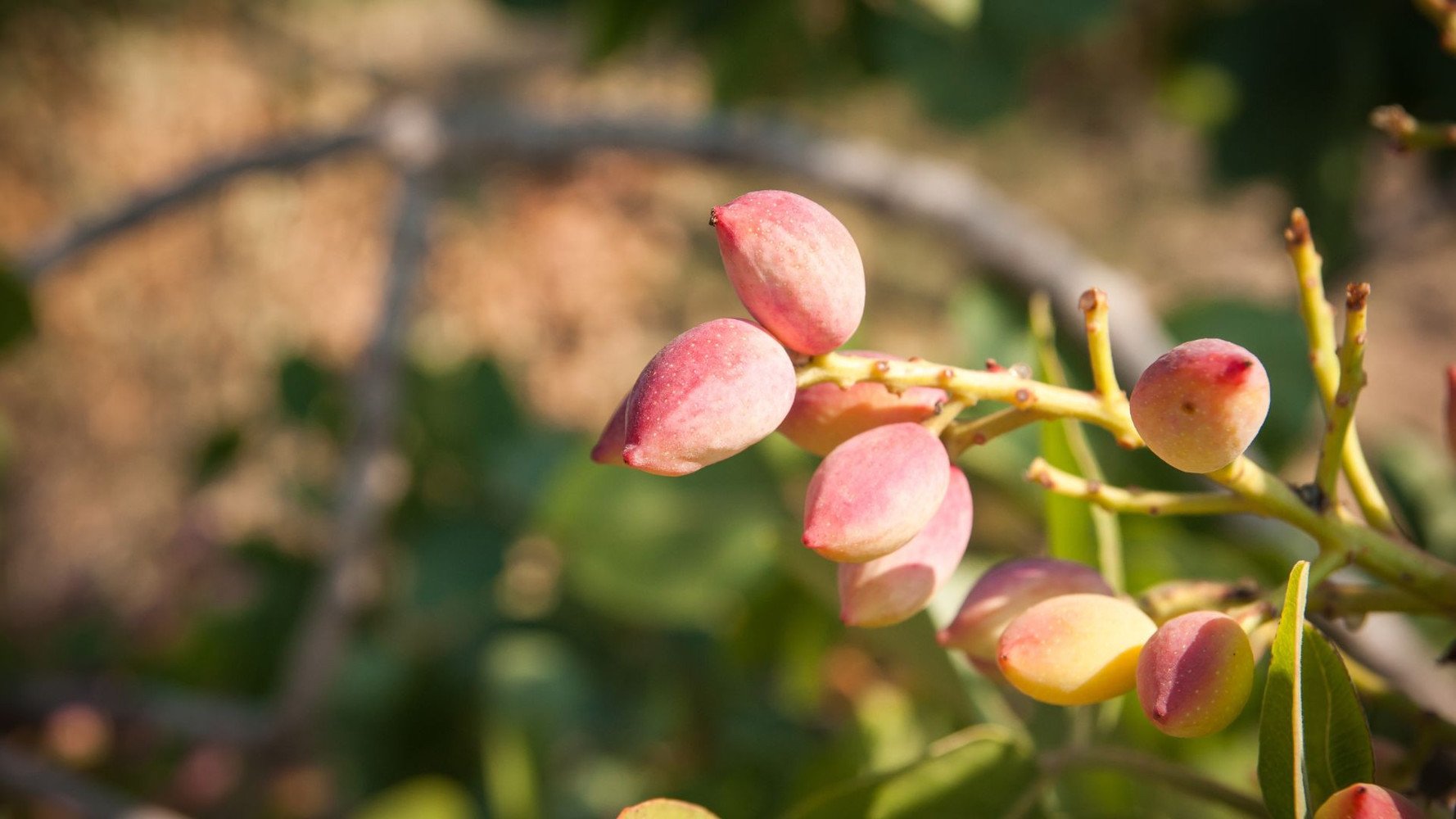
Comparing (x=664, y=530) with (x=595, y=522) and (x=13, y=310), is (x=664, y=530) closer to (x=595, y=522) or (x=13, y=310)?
(x=595, y=522)

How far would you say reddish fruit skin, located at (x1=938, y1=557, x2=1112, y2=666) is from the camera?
1.08 ft

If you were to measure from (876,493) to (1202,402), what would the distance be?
9cm

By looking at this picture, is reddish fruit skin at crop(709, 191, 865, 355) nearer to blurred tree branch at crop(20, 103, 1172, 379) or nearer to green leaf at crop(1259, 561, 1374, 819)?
green leaf at crop(1259, 561, 1374, 819)

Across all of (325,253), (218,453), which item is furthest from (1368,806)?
(325,253)

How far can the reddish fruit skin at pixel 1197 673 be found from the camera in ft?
0.92

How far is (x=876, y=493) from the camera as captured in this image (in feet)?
0.95

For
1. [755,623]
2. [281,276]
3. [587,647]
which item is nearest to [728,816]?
[755,623]

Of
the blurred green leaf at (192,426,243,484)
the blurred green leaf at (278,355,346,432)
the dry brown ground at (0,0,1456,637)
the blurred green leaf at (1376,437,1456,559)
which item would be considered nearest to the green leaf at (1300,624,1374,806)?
the blurred green leaf at (1376,437,1456,559)

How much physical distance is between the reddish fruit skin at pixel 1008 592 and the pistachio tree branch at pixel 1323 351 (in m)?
→ 0.08

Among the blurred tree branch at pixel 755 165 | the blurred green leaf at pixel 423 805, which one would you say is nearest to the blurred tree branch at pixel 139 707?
the blurred green leaf at pixel 423 805

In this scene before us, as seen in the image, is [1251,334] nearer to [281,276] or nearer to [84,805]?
[84,805]

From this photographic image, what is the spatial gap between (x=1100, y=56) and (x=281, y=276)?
2.49 m

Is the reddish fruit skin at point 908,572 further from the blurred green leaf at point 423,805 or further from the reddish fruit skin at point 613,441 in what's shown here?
the blurred green leaf at point 423,805

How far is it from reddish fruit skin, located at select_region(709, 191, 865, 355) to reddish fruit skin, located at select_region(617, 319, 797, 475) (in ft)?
0.04
